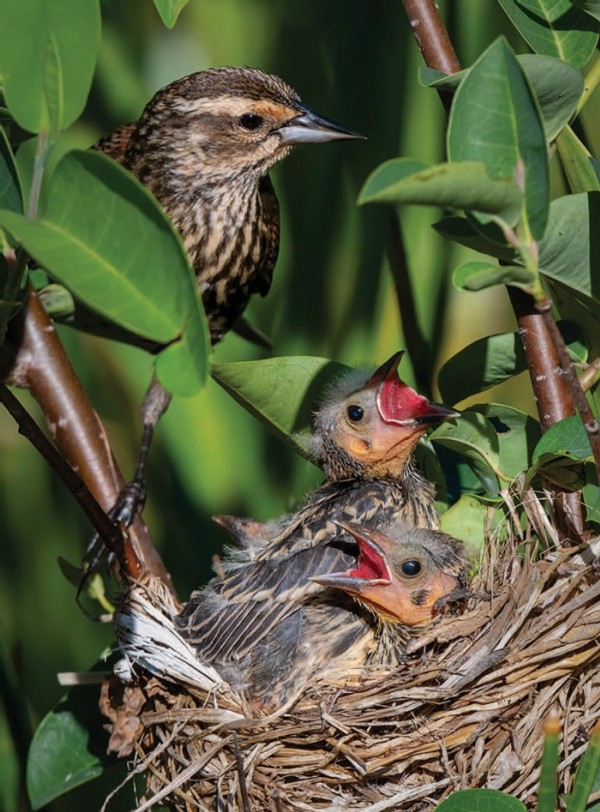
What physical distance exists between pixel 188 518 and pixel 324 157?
2.65 ft

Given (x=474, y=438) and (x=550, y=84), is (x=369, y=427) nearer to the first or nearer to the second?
(x=474, y=438)

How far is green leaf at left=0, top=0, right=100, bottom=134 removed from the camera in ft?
2.86

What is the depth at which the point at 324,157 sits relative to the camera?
2283mm

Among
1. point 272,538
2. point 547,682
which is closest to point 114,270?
point 547,682

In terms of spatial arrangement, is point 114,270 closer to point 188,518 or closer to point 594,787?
point 594,787

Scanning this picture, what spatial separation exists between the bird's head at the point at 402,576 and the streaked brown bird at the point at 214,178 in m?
0.77

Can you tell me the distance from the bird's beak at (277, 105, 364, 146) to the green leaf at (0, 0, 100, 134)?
3.60 feet

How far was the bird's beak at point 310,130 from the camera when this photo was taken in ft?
6.44

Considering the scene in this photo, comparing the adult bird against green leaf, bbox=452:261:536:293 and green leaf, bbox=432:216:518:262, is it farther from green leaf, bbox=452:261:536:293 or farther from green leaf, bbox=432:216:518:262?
green leaf, bbox=452:261:536:293

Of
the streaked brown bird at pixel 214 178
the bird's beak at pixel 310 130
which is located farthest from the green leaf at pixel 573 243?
the streaked brown bird at pixel 214 178

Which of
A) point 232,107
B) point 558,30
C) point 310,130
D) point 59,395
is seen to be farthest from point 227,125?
point 558,30

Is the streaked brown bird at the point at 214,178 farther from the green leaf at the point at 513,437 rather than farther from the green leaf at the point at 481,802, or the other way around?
the green leaf at the point at 481,802

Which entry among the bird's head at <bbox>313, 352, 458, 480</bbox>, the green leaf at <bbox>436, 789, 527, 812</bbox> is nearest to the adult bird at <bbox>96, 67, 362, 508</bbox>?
the bird's head at <bbox>313, 352, 458, 480</bbox>

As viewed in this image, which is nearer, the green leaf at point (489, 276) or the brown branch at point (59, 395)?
the green leaf at point (489, 276)
